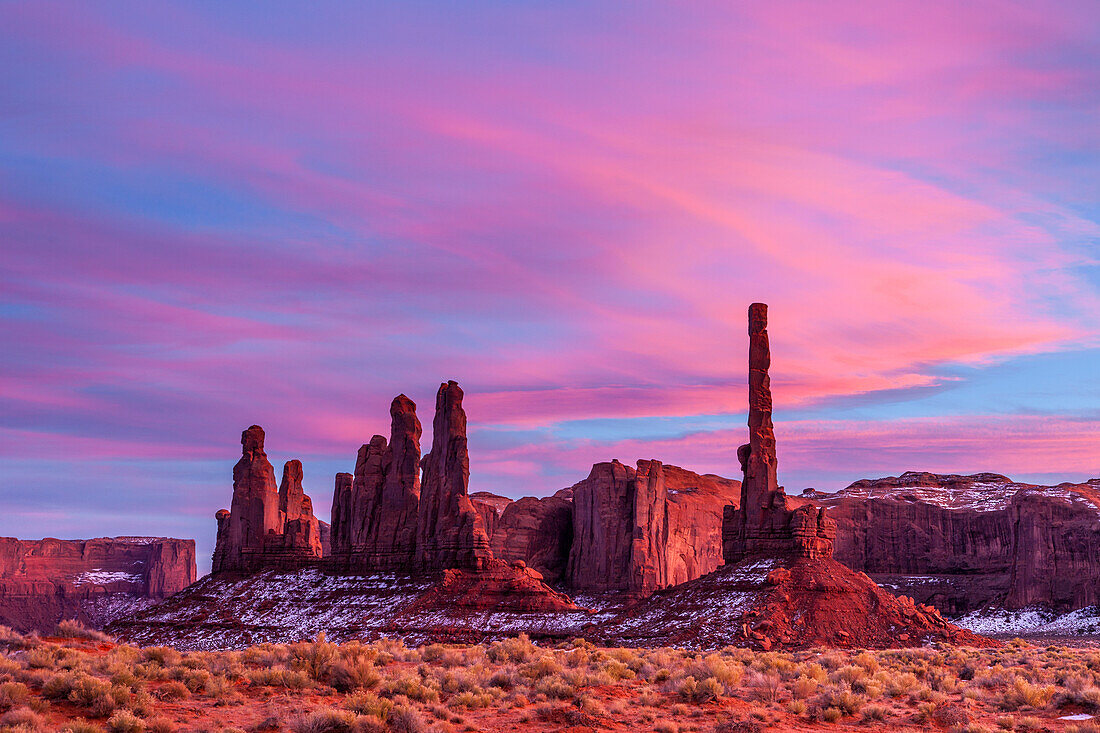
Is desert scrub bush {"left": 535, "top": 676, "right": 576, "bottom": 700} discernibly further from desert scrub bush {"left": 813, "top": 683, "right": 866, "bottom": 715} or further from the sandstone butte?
the sandstone butte

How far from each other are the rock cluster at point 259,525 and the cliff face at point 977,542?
2965 inches

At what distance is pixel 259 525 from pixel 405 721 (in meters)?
86.7

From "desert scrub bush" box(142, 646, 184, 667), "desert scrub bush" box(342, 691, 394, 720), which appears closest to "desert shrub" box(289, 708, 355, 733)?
"desert scrub bush" box(342, 691, 394, 720)

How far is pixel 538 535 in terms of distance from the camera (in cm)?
12169

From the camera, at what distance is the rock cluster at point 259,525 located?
103062 millimetres

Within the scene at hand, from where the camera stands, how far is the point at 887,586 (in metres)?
142

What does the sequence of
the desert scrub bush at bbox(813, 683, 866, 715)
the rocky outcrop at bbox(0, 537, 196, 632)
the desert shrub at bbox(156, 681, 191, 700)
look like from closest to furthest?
the desert shrub at bbox(156, 681, 191, 700) < the desert scrub bush at bbox(813, 683, 866, 715) < the rocky outcrop at bbox(0, 537, 196, 632)

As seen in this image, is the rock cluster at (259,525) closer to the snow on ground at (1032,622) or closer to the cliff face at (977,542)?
the snow on ground at (1032,622)

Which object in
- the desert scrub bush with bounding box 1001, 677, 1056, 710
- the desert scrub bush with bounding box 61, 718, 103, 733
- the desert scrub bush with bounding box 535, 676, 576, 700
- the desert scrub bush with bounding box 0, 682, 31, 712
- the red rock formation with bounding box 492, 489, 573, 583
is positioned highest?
the red rock formation with bounding box 492, 489, 573, 583

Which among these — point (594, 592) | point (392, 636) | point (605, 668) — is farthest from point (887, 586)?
point (605, 668)

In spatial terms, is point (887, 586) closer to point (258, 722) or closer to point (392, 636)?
point (392, 636)

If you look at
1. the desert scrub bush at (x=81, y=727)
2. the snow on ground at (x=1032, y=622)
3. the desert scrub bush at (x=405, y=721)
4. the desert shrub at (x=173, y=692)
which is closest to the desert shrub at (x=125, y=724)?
the desert scrub bush at (x=81, y=727)

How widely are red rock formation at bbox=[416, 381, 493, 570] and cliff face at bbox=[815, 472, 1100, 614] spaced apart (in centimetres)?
7596

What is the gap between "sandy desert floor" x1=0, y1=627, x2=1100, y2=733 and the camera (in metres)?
21.9
